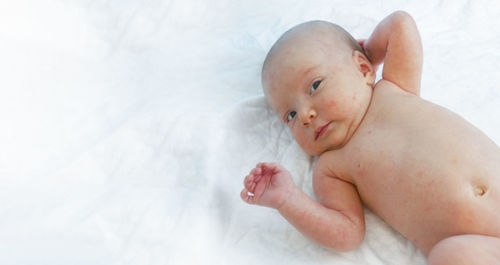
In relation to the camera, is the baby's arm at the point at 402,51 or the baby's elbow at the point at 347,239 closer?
the baby's elbow at the point at 347,239

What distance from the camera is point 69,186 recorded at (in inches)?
46.4

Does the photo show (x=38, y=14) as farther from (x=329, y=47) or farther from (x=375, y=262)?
(x=375, y=262)

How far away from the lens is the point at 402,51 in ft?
4.13

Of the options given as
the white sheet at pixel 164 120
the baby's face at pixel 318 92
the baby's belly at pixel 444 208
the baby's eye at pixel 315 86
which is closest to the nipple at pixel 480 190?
the baby's belly at pixel 444 208

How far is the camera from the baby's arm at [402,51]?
49.4 inches

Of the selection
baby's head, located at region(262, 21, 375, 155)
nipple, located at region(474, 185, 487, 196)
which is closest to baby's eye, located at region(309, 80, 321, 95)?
baby's head, located at region(262, 21, 375, 155)

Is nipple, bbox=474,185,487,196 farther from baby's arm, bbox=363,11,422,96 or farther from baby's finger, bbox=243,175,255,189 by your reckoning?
baby's finger, bbox=243,175,255,189

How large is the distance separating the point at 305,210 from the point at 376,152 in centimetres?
22

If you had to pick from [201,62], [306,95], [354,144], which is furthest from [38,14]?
[354,144]

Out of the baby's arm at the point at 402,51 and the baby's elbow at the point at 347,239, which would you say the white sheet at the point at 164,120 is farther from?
the baby's arm at the point at 402,51

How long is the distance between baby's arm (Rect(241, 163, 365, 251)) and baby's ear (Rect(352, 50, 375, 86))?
0.35 meters

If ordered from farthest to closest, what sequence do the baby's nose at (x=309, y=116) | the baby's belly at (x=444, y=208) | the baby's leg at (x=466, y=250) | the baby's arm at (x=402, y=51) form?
the baby's arm at (x=402, y=51) < the baby's nose at (x=309, y=116) < the baby's belly at (x=444, y=208) < the baby's leg at (x=466, y=250)

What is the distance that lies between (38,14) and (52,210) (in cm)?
64

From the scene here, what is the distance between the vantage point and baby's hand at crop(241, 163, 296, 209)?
1.07 metres
